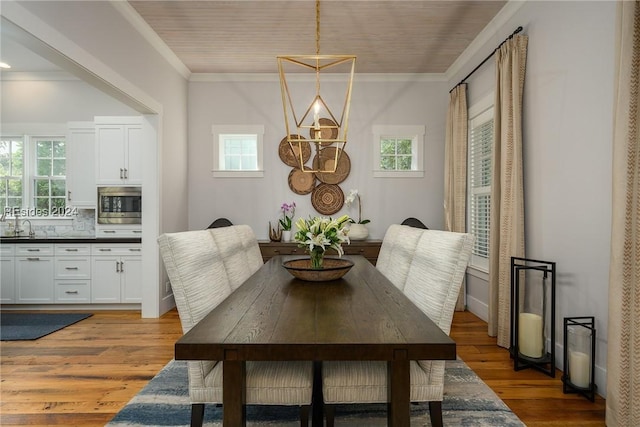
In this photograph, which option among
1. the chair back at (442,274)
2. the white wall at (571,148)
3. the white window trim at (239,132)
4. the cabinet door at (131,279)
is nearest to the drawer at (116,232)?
the cabinet door at (131,279)

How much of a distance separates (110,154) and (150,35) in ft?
4.97

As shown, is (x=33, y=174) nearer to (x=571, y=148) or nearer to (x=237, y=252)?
(x=237, y=252)

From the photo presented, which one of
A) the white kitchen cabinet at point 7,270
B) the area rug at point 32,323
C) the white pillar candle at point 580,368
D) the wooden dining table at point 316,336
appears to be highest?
the wooden dining table at point 316,336

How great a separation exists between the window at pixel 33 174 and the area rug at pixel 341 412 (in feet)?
12.9

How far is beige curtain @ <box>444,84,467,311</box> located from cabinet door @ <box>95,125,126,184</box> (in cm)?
406

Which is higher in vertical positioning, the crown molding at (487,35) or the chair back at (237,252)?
the crown molding at (487,35)

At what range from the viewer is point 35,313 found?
13.2ft

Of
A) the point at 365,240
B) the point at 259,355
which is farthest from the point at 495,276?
the point at 259,355

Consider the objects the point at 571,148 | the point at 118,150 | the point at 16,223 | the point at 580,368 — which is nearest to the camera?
the point at 580,368

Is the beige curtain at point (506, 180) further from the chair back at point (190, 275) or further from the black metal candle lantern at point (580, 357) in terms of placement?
the chair back at point (190, 275)

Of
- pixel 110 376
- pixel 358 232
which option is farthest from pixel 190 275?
pixel 358 232

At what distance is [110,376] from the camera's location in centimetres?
246

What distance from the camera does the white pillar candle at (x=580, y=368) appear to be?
2129 millimetres

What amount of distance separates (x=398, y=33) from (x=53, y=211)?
510 centimetres
